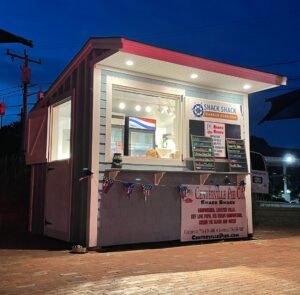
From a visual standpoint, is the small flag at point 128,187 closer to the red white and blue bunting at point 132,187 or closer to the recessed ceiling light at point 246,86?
the red white and blue bunting at point 132,187

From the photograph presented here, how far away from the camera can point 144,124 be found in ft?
32.2

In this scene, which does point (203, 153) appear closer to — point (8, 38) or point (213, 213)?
point (213, 213)

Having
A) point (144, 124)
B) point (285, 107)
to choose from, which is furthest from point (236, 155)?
point (285, 107)

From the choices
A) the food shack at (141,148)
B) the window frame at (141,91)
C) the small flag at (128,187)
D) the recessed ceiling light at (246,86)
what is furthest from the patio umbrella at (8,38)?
the recessed ceiling light at (246,86)

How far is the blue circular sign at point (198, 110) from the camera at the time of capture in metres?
9.81

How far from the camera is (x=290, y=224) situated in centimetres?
1370

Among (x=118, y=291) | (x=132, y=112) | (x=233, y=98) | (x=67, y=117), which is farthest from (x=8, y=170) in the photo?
(x=118, y=291)

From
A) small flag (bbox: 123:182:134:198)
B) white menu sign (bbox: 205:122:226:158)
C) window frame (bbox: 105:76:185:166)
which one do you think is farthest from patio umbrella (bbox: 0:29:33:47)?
white menu sign (bbox: 205:122:226:158)

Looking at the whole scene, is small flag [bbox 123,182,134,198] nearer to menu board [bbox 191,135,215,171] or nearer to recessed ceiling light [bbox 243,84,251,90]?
menu board [bbox 191,135,215,171]

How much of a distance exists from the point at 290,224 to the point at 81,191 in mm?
7884

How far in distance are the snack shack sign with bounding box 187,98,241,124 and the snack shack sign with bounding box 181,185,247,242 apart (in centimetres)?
160

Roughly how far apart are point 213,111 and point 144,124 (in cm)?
166

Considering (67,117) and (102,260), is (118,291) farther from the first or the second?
(67,117)

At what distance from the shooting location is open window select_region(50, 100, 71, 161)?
10055 millimetres
